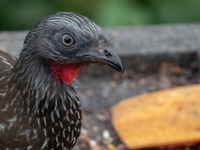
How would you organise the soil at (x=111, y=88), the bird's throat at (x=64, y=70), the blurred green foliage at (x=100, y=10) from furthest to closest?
the blurred green foliage at (x=100, y=10) → the soil at (x=111, y=88) → the bird's throat at (x=64, y=70)

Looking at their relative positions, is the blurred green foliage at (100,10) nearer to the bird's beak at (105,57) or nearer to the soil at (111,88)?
the soil at (111,88)

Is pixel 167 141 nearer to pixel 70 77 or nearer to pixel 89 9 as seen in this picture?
pixel 70 77

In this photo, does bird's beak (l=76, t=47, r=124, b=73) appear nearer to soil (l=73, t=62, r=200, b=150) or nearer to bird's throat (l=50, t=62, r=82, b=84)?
bird's throat (l=50, t=62, r=82, b=84)

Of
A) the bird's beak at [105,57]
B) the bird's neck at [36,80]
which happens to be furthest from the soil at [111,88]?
the bird's beak at [105,57]

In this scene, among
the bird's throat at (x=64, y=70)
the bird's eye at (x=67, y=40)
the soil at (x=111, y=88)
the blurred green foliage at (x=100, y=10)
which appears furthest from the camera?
the blurred green foliage at (x=100, y=10)

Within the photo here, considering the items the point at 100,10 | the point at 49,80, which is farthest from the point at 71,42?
the point at 100,10

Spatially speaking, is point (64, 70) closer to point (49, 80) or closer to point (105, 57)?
point (49, 80)
